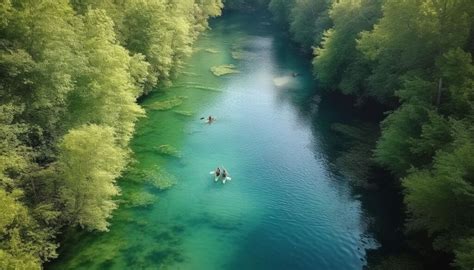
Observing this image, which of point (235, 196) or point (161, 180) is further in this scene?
point (161, 180)

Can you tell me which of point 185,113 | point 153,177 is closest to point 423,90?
point 153,177

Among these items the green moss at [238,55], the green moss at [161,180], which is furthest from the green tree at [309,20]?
the green moss at [161,180]

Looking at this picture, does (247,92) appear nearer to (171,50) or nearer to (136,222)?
(171,50)

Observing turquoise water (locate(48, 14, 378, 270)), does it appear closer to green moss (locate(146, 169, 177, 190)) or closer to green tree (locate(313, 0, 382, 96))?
green moss (locate(146, 169, 177, 190))

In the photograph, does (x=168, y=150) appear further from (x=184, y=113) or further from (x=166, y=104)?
(x=166, y=104)

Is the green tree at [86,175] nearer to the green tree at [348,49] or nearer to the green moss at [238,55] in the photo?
the green tree at [348,49]

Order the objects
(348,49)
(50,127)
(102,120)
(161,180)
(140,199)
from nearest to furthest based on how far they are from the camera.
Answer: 1. (50,127)
2. (140,199)
3. (102,120)
4. (161,180)
5. (348,49)

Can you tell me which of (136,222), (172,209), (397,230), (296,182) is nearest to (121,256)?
(136,222)
